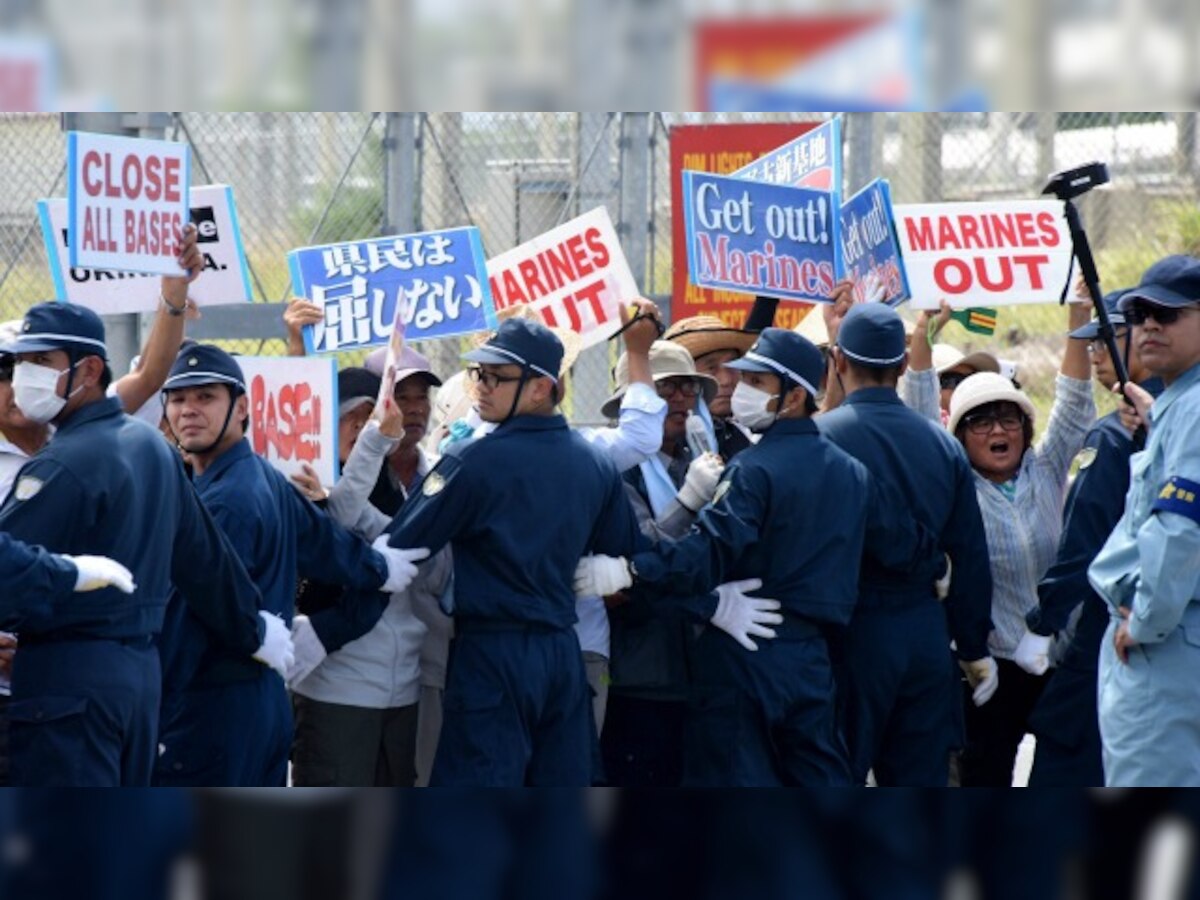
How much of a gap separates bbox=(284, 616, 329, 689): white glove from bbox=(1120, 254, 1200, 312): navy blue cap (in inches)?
102

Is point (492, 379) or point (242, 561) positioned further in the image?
point (492, 379)

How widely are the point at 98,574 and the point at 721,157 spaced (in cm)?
537

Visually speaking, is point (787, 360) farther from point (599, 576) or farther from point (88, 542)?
point (88, 542)

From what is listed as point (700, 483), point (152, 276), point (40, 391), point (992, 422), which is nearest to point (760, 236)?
point (992, 422)

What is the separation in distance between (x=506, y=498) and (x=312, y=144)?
14.1ft

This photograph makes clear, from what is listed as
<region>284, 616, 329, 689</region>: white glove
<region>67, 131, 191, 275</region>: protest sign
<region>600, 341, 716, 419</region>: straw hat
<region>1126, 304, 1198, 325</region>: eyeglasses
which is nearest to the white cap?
<region>600, 341, 716, 419</region>: straw hat

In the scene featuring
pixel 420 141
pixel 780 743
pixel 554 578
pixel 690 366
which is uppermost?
pixel 420 141

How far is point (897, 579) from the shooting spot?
668cm

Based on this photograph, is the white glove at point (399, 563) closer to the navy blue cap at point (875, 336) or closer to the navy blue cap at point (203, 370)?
the navy blue cap at point (203, 370)

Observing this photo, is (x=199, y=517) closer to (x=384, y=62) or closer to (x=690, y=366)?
(x=690, y=366)

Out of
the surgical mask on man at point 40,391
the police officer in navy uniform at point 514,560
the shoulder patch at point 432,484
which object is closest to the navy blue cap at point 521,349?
the police officer in navy uniform at point 514,560

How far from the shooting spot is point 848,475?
253 inches

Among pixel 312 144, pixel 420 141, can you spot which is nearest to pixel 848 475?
pixel 420 141

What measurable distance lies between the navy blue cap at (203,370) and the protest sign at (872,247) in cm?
250
